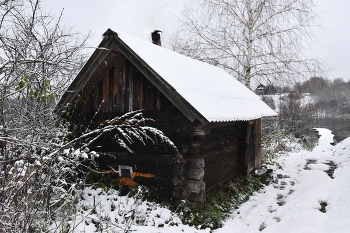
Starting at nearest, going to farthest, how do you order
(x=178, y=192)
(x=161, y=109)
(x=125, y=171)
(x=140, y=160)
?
1. (x=178, y=192)
2. (x=161, y=109)
3. (x=140, y=160)
4. (x=125, y=171)

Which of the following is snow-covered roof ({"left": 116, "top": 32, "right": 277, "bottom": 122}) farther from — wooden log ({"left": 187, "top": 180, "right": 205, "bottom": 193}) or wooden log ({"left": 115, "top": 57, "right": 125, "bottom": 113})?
wooden log ({"left": 187, "top": 180, "right": 205, "bottom": 193})

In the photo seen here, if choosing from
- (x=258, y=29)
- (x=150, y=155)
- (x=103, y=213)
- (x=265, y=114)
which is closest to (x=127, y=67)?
(x=150, y=155)

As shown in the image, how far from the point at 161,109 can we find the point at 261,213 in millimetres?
3278

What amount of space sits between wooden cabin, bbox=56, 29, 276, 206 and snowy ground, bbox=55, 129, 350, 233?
69cm

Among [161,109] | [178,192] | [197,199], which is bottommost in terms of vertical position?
[197,199]

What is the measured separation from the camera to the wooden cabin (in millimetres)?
5676

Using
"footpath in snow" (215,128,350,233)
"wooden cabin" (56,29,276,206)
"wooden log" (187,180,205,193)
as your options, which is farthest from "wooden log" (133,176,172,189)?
"footpath in snow" (215,128,350,233)

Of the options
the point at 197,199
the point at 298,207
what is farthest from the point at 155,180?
the point at 298,207

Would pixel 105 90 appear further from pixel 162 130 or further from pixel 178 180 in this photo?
pixel 178 180

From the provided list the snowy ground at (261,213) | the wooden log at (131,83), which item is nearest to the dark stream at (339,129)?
the snowy ground at (261,213)

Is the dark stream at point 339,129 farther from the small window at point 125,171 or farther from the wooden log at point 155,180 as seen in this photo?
the small window at point 125,171

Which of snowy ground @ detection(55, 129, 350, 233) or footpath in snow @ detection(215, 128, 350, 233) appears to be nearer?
snowy ground @ detection(55, 129, 350, 233)

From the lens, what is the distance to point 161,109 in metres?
6.21

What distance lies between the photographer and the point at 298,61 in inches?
491
